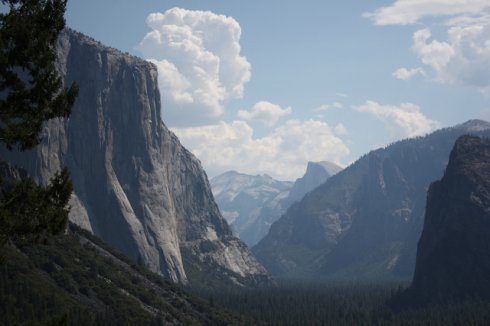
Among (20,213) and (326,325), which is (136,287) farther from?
(20,213)

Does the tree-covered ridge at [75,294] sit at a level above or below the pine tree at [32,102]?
below

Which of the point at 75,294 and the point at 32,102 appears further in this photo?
the point at 75,294

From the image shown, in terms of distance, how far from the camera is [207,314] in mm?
199875

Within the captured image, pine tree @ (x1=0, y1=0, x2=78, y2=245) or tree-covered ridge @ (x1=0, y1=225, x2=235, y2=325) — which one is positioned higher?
pine tree @ (x1=0, y1=0, x2=78, y2=245)

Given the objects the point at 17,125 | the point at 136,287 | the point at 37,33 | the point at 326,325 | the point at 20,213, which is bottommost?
the point at 326,325

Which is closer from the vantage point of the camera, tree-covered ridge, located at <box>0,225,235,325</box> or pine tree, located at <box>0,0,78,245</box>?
pine tree, located at <box>0,0,78,245</box>

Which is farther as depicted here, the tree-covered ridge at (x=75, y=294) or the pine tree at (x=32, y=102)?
the tree-covered ridge at (x=75, y=294)

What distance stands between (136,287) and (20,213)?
6735 inches

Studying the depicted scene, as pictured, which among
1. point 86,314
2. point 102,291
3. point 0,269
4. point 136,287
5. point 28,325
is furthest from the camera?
point 136,287

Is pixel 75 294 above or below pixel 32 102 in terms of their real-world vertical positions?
below

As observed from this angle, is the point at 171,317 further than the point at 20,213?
Yes

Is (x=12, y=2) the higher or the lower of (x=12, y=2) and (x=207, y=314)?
the higher

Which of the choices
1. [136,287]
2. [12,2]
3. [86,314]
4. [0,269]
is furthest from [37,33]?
[136,287]

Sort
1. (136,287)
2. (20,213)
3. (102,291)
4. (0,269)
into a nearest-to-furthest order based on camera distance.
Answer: (20,213) < (0,269) < (102,291) < (136,287)
